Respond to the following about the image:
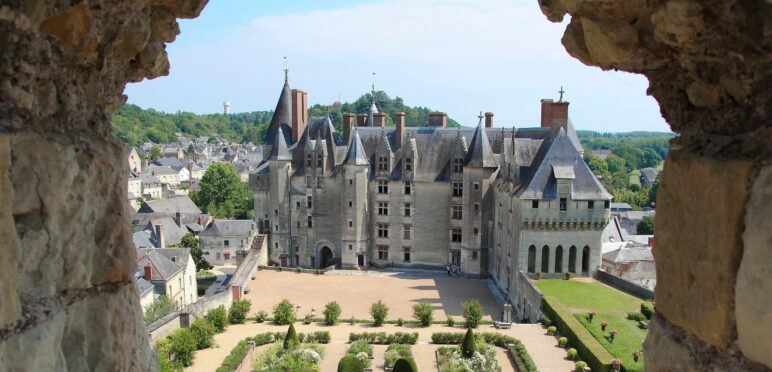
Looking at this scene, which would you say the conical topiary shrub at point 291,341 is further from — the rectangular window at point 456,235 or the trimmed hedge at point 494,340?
the rectangular window at point 456,235

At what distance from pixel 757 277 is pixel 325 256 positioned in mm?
41072

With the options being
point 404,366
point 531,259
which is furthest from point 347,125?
point 404,366

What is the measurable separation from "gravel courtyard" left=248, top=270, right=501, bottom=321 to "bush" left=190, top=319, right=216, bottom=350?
214 inches

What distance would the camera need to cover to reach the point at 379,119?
144ft

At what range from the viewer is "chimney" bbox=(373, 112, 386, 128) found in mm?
43469

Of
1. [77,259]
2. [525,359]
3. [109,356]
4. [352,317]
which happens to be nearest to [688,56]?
[77,259]

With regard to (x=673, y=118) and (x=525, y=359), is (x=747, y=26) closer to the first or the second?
(x=673, y=118)

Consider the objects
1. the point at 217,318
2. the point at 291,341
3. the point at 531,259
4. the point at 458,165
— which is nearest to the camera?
the point at 291,341

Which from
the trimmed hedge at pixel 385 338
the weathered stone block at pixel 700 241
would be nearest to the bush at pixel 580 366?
the trimmed hedge at pixel 385 338

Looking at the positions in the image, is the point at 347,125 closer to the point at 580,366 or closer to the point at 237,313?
the point at 237,313

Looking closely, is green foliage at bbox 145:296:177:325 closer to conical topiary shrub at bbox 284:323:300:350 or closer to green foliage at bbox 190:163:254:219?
conical topiary shrub at bbox 284:323:300:350

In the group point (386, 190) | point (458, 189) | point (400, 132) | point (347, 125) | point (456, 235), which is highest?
point (347, 125)

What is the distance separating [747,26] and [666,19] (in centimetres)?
33

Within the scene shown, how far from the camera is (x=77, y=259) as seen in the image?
→ 2672mm
